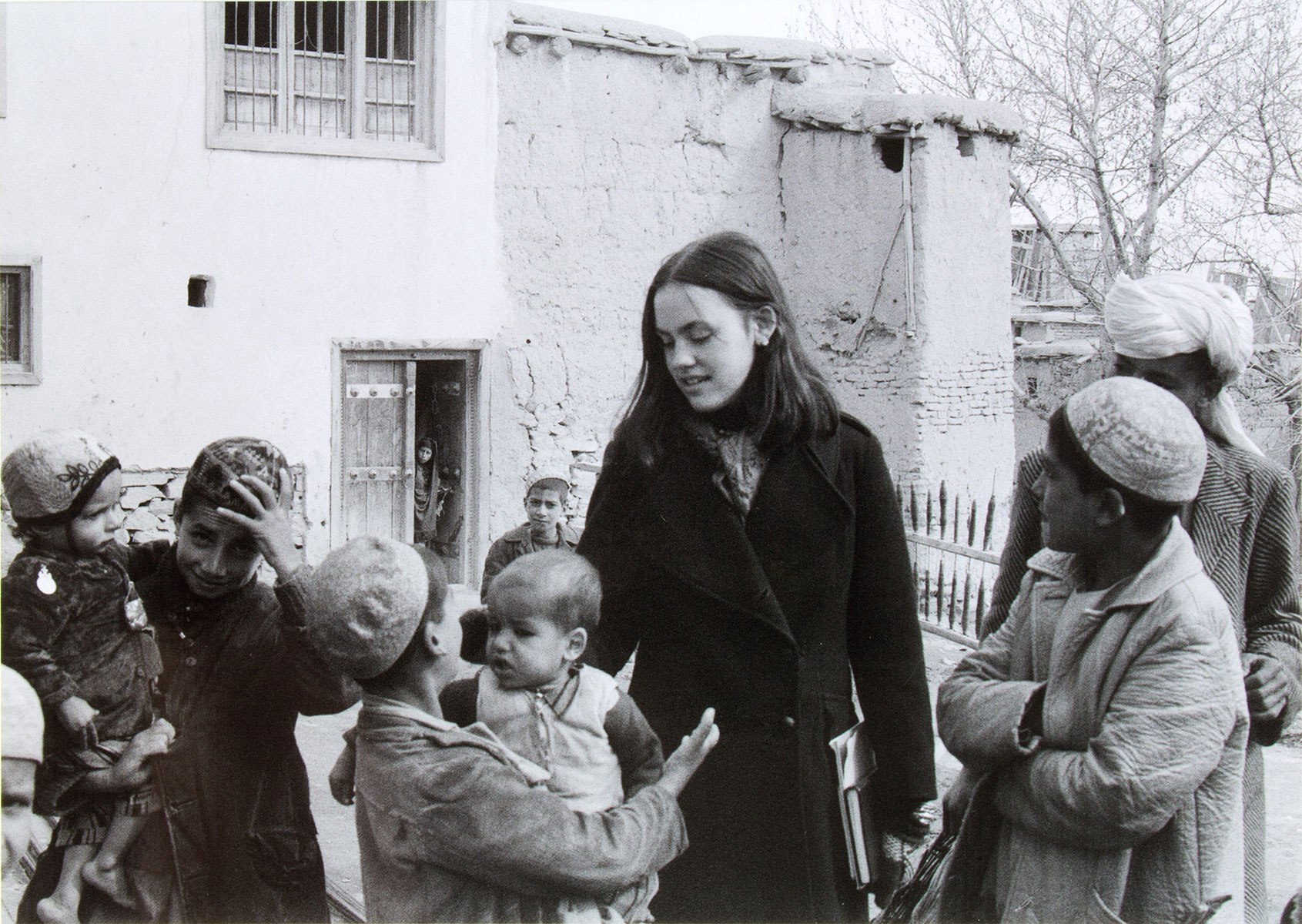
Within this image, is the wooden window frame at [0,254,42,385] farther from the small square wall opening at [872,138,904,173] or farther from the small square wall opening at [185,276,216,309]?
the small square wall opening at [872,138,904,173]

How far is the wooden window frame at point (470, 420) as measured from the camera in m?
8.97

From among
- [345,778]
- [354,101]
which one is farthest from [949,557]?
[345,778]

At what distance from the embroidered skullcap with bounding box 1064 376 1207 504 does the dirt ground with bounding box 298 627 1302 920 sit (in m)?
2.24

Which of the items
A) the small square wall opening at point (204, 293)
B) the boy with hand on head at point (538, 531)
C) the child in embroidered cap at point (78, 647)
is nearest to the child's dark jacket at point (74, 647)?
the child in embroidered cap at point (78, 647)

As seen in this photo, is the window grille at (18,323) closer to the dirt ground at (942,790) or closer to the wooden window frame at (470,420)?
the wooden window frame at (470,420)

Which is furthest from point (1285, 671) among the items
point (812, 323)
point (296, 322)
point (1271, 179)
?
point (1271, 179)

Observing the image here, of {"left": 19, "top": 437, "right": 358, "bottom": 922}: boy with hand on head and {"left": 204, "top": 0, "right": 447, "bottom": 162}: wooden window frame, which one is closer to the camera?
{"left": 19, "top": 437, "right": 358, "bottom": 922}: boy with hand on head

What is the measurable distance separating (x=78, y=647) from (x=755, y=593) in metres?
1.30

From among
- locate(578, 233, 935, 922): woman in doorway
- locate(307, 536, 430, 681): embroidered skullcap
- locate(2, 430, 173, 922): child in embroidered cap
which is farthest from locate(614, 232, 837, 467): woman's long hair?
locate(2, 430, 173, 922): child in embroidered cap

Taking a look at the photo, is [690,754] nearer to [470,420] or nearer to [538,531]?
[538,531]

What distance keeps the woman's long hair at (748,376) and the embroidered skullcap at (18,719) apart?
1.18 m

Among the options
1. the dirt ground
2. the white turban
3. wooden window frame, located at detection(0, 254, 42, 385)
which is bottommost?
the dirt ground

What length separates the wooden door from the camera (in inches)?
355

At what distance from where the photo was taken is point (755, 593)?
8.02ft
